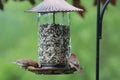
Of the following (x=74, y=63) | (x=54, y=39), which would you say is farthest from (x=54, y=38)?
(x=74, y=63)

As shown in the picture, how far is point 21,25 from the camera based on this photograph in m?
5.56

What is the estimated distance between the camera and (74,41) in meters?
5.36

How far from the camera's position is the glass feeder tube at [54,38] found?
2.97 m

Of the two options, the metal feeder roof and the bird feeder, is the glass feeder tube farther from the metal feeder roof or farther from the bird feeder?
the metal feeder roof

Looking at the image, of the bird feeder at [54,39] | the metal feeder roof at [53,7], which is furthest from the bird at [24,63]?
the metal feeder roof at [53,7]

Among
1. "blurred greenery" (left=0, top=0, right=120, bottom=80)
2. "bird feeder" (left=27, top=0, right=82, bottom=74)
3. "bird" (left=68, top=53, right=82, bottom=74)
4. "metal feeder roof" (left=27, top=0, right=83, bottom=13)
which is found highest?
"metal feeder roof" (left=27, top=0, right=83, bottom=13)

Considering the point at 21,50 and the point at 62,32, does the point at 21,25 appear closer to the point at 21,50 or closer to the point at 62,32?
the point at 21,50

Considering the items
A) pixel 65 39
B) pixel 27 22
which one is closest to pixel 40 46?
pixel 65 39

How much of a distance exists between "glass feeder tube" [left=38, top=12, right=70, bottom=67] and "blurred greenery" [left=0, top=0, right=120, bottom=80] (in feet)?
7.28

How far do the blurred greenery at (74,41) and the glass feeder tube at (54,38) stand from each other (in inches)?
87.3

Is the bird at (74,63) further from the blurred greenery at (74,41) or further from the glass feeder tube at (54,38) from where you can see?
the blurred greenery at (74,41)

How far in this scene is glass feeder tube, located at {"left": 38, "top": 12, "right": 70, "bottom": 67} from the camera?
2.97 meters

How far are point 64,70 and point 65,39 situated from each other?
189 millimetres

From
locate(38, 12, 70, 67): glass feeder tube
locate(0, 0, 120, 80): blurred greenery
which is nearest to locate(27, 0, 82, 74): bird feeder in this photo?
locate(38, 12, 70, 67): glass feeder tube
